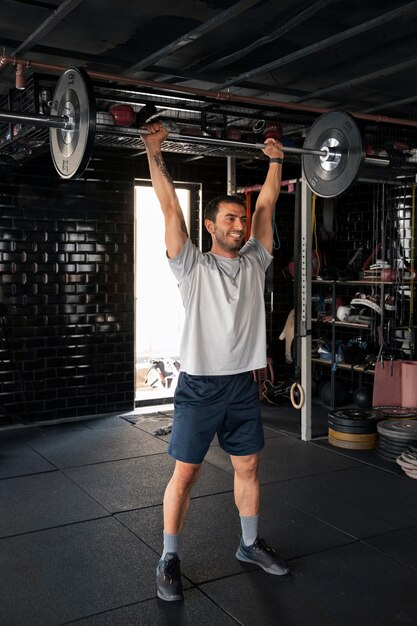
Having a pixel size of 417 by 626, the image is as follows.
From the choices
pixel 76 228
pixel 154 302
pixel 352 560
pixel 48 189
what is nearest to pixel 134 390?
pixel 154 302

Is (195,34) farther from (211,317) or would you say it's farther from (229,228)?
(211,317)

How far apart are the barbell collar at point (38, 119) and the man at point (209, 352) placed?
1.15 ft

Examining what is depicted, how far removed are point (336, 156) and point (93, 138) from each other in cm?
121

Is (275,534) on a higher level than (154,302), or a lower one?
lower

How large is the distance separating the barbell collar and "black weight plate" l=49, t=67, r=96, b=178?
1.1 inches

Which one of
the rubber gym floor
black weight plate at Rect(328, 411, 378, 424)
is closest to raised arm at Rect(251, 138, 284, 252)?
the rubber gym floor

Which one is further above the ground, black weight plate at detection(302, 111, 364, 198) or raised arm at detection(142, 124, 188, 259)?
black weight plate at detection(302, 111, 364, 198)

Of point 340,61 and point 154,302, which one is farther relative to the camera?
point 154,302

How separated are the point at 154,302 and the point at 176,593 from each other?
3.68m

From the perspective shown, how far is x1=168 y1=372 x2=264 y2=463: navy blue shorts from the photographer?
2463mm

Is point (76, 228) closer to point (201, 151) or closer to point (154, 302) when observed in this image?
point (154, 302)

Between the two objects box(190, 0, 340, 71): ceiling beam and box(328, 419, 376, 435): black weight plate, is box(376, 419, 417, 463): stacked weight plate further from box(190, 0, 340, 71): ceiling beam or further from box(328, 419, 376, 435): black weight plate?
box(190, 0, 340, 71): ceiling beam

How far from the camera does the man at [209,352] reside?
2467 millimetres

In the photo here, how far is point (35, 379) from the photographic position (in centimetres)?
521
